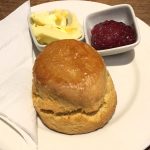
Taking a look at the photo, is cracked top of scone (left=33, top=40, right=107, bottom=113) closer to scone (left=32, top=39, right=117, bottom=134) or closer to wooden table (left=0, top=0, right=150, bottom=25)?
scone (left=32, top=39, right=117, bottom=134)

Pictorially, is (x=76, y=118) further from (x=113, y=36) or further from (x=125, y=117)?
(x=113, y=36)

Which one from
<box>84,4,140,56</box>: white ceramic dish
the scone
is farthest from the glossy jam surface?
the scone

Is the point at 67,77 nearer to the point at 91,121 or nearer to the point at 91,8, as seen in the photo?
the point at 91,121

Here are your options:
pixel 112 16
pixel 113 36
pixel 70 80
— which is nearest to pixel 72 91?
pixel 70 80

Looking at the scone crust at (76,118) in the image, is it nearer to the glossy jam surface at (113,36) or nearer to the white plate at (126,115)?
the white plate at (126,115)

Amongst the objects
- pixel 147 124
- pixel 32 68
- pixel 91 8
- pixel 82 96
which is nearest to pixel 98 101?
pixel 82 96

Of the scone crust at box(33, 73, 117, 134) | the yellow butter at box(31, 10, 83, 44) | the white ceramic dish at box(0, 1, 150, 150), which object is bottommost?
the white ceramic dish at box(0, 1, 150, 150)
